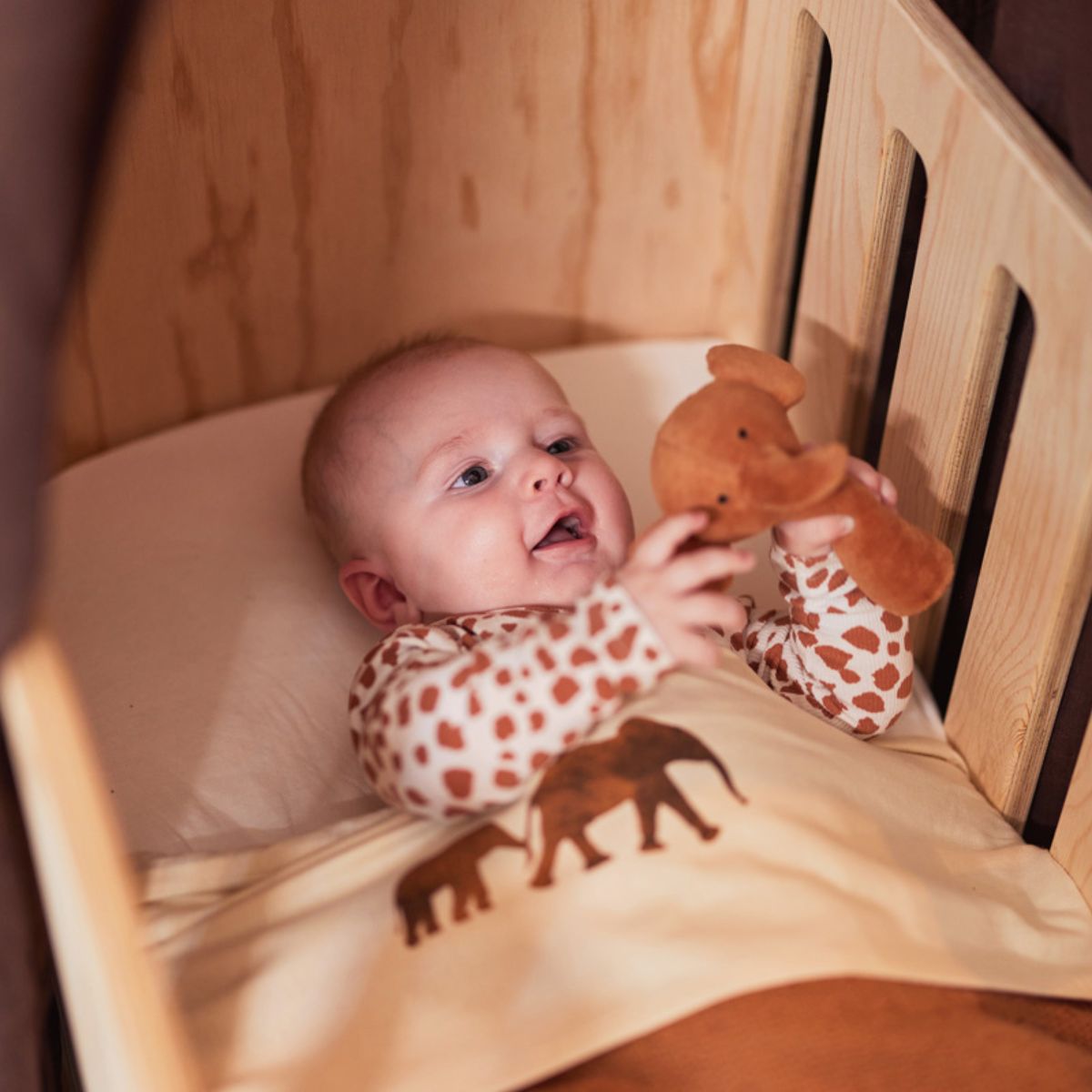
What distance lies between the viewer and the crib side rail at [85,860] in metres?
0.58

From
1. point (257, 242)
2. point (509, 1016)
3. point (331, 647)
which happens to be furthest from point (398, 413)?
point (509, 1016)

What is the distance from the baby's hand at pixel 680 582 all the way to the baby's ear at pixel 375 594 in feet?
1.08

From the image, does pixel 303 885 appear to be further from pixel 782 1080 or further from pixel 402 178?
pixel 402 178

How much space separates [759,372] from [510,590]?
26 centimetres

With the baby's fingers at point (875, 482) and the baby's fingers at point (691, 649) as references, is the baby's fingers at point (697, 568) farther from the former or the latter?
the baby's fingers at point (875, 482)

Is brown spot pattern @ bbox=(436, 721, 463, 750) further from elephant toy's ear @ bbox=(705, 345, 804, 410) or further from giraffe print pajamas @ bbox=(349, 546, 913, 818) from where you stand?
elephant toy's ear @ bbox=(705, 345, 804, 410)

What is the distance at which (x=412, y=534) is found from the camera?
1.04 metres

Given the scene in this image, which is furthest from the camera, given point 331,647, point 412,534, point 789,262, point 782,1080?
point 789,262

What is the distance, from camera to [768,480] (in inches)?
30.9

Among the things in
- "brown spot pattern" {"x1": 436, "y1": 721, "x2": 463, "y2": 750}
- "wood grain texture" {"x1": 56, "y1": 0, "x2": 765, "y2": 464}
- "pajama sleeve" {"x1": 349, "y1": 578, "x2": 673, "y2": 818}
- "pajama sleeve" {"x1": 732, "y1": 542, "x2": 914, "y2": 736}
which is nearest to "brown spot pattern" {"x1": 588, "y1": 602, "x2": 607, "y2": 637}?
"pajama sleeve" {"x1": 349, "y1": 578, "x2": 673, "y2": 818}

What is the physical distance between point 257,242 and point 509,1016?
0.85 m

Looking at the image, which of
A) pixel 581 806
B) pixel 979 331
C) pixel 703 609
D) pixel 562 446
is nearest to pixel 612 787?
pixel 581 806

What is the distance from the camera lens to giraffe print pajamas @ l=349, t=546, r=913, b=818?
833mm

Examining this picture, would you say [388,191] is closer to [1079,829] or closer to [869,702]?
[869,702]
